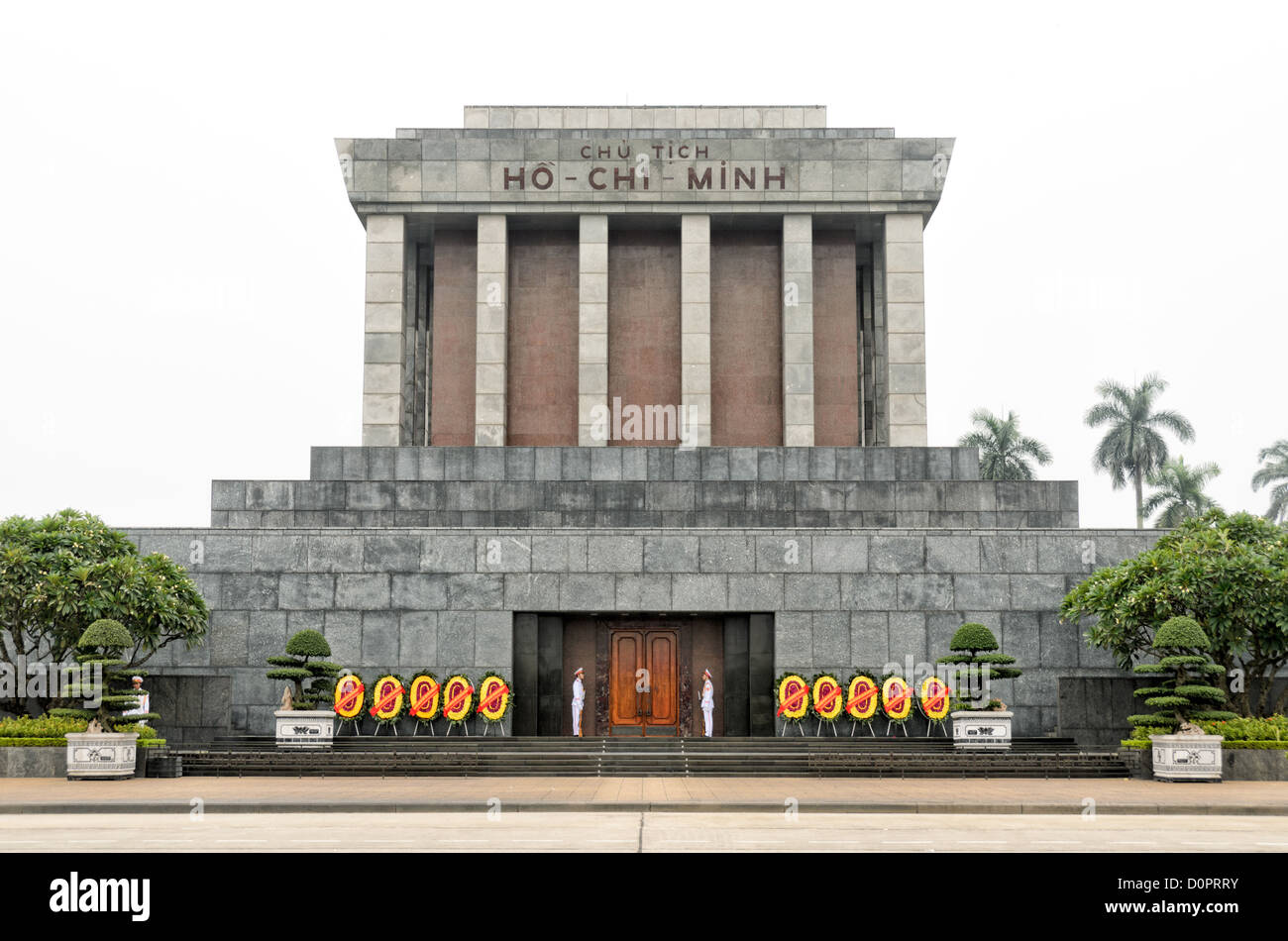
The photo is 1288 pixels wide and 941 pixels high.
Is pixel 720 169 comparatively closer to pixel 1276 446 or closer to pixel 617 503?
pixel 617 503

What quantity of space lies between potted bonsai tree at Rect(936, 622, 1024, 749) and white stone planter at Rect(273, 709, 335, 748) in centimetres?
1541

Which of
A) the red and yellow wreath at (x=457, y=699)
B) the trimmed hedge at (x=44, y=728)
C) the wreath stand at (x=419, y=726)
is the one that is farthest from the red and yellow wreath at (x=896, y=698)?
the trimmed hedge at (x=44, y=728)

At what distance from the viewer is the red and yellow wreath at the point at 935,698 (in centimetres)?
3216

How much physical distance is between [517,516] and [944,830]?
21578 mm

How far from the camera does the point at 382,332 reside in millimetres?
43812

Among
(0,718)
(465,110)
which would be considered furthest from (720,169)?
(0,718)

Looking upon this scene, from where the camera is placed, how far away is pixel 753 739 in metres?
31.5

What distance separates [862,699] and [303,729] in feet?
46.1

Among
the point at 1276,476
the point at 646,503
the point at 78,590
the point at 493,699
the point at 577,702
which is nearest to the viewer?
the point at 78,590

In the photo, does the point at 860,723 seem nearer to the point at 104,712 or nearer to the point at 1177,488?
the point at 104,712

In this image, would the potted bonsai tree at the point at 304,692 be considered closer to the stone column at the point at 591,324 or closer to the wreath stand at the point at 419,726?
the wreath stand at the point at 419,726

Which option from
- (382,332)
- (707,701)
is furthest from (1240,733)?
(382,332)

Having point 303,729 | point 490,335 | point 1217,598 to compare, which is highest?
point 490,335

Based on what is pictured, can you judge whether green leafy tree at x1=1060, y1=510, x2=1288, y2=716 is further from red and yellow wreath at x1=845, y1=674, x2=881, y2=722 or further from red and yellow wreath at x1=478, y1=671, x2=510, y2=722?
red and yellow wreath at x1=478, y1=671, x2=510, y2=722
